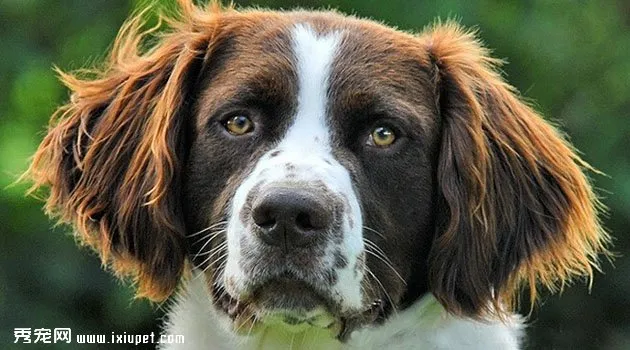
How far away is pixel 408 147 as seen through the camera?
5176mm

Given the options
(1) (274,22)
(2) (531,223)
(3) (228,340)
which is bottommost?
(3) (228,340)

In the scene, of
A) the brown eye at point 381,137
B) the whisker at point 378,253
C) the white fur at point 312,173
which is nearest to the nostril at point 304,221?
the white fur at point 312,173

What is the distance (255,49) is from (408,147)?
2.08 feet

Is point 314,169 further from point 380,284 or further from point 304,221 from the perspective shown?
point 380,284

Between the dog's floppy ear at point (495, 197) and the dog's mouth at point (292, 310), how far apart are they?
355mm

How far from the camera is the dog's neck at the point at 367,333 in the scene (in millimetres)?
5211

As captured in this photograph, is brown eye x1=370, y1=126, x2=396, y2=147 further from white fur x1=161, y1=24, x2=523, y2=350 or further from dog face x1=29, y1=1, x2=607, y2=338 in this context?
white fur x1=161, y1=24, x2=523, y2=350

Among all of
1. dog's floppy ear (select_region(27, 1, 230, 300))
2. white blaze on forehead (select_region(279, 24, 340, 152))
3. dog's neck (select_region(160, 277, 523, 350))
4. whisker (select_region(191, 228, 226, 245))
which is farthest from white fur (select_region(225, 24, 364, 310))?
dog's floppy ear (select_region(27, 1, 230, 300))

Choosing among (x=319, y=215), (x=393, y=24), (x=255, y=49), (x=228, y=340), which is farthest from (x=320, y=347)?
(x=393, y=24)

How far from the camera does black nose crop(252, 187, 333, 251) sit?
185 inches

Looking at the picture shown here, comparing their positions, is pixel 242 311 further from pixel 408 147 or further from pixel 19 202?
pixel 19 202

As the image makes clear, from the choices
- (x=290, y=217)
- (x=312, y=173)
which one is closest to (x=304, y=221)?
(x=290, y=217)

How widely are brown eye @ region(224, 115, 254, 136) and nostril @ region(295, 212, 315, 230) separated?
1.70 ft

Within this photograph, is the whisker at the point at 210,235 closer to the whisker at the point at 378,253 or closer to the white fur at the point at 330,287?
the white fur at the point at 330,287
